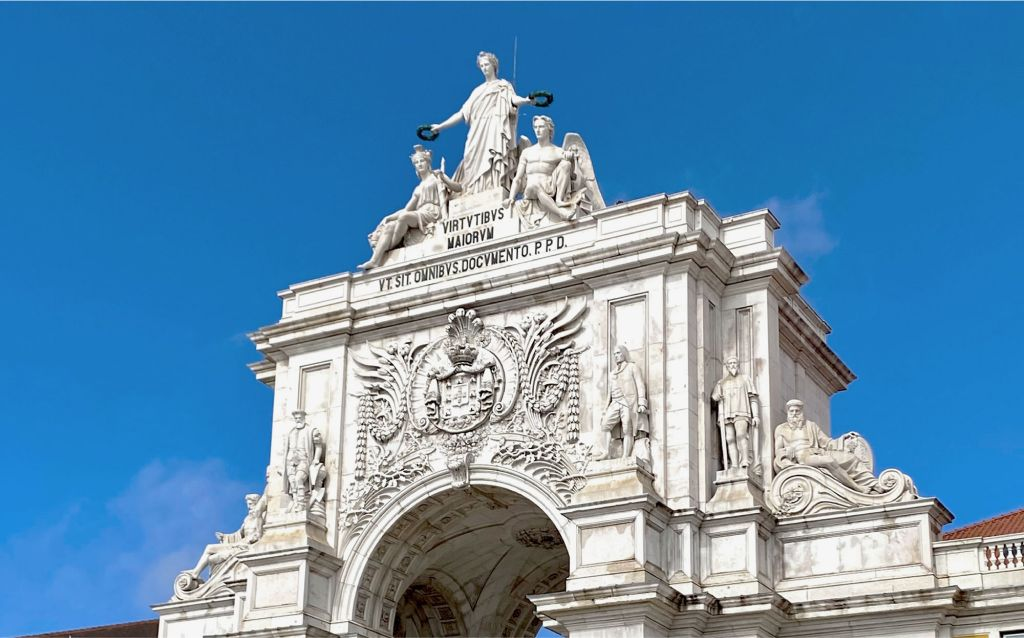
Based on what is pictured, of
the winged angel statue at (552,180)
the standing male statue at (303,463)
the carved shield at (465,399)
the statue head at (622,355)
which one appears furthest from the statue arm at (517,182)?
the standing male statue at (303,463)

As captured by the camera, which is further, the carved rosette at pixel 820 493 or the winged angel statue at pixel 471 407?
the winged angel statue at pixel 471 407

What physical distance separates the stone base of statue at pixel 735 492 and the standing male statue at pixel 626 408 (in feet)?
3.95

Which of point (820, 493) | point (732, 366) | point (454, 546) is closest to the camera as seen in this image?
point (820, 493)

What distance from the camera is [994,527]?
31.1 m

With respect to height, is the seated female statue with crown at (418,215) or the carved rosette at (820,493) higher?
the seated female statue with crown at (418,215)

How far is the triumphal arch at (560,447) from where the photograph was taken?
26297mm

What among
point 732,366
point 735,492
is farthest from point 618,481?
point 732,366

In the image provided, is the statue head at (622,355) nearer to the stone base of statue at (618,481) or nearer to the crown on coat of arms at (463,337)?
the stone base of statue at (618,481)

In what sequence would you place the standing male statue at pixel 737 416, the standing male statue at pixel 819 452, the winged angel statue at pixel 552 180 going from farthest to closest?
the winged angel statue at pixel 552 180 → the standing male statue at pixel 737 416 → the standing male statue at pixel 819 452

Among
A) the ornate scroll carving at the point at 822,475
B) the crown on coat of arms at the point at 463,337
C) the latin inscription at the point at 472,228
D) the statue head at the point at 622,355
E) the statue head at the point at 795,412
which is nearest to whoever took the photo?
the ornate scroll carving at the point at 822,475

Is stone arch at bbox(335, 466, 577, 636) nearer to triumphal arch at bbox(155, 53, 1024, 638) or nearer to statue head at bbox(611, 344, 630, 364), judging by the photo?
triumphal arch at bbox(155, 53, 1024, 638)

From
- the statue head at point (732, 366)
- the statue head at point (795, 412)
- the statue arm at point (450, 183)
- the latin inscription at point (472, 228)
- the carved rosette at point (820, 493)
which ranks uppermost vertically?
the statue arm at point (450, 183)

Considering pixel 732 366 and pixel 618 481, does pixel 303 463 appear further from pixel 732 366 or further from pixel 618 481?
pixel 732 366

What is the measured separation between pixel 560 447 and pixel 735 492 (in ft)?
10.2
